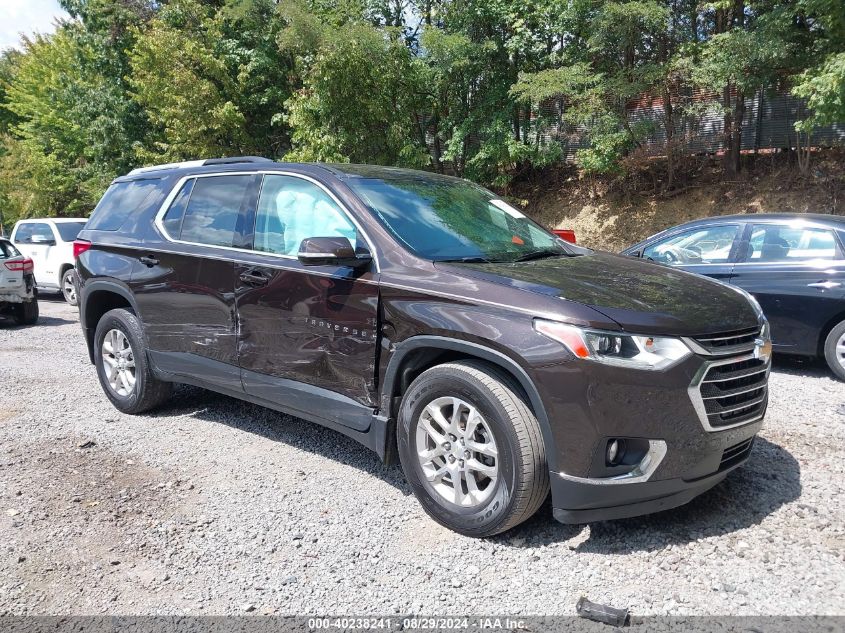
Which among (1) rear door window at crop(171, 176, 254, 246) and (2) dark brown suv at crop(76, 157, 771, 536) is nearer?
(2) dark brown suv at crop(76, 157, 771, 536)

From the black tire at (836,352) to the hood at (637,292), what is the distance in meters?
3.22

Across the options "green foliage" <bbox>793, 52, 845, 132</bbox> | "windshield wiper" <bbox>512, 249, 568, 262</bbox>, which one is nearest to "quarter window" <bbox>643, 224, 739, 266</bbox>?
"windshield wiper" <bbox>512, 249, 568, 262</bbox>

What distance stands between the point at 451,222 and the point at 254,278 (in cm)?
127

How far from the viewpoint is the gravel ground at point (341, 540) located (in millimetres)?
2854

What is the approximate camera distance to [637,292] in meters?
3.28

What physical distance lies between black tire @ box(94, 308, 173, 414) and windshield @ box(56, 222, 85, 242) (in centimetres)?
998

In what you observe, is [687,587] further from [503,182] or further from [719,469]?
[503,182]

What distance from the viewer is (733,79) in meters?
13.7

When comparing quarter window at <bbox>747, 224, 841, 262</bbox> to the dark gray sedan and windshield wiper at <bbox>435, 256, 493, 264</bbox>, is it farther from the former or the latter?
windshield wiper at <bbox>435, 256, 493, 264</bbox>

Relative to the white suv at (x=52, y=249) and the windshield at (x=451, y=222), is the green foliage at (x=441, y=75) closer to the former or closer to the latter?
the white suv at (x=52, y=249)

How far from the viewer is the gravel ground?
285cm

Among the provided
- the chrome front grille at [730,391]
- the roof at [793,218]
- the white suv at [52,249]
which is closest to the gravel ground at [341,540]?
the chrome front grille at [730,391]

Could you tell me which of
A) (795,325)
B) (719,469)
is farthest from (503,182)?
(719,469)

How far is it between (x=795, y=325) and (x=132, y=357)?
590 cm
